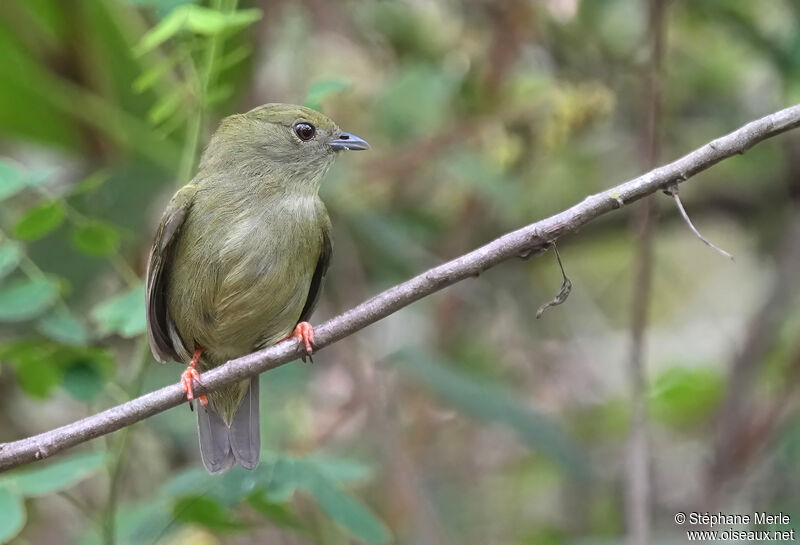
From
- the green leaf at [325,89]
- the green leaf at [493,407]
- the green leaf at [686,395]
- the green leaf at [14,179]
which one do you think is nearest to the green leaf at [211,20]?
the green leaf at [325,89]

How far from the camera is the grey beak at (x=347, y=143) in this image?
4.16 m

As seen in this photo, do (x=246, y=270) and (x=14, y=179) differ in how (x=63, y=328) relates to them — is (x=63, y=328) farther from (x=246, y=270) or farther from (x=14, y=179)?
(x=246, y=270)

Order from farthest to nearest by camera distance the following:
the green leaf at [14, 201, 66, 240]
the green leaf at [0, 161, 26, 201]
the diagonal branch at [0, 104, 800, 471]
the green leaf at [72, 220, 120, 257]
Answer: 1. the green leaf at [72, 220, 120, 257]
2. the green leaf at [14, 201, 66, 240]
3. the green leaf at [0, 161, 26, 201]
4. the diagonal branch at [0, 104, 800, 471]

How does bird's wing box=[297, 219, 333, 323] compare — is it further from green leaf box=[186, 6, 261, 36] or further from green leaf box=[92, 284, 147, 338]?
green leaf box=[186, 6, 261, 36]

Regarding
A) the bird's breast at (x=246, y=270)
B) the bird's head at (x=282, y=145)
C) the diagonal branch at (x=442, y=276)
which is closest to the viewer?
the diagonal branch at (x=442, y=276)

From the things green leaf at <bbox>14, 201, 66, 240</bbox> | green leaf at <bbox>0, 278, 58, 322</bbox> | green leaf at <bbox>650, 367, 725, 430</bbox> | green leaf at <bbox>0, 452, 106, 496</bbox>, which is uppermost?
green leaf at <bbox>14, 201, 66, 240</bbox>

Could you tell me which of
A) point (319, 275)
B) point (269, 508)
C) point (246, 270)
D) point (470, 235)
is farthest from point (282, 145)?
point (470, 235)

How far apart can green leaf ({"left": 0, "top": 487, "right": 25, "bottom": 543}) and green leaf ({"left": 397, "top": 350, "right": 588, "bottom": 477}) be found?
175 centimetres

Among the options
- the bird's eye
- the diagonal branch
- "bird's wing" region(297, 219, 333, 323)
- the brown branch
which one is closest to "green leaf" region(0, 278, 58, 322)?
the diagonal branch

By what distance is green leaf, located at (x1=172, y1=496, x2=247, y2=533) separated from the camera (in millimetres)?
3469

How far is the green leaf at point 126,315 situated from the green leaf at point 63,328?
71mm

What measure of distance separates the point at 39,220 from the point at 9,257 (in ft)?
0.54

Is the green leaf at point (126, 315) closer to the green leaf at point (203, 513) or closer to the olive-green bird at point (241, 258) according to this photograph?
the olive-green bird at point (241, 258)

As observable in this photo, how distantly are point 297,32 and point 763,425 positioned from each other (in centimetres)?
316
